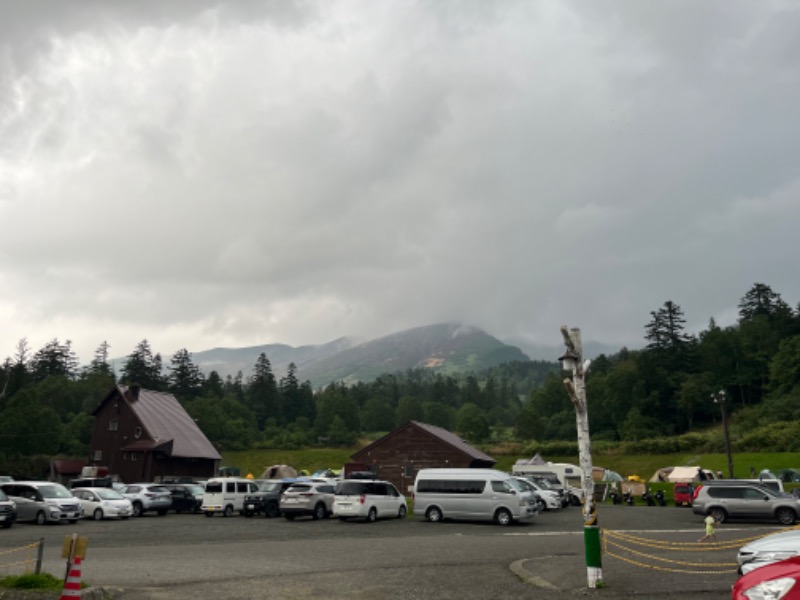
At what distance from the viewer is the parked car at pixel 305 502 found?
2952 cm

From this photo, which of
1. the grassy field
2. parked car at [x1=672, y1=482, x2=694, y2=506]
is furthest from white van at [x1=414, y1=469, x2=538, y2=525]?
the grassy field

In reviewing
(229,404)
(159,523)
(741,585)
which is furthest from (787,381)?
(741,585)

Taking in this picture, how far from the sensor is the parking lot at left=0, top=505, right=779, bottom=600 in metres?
11.9

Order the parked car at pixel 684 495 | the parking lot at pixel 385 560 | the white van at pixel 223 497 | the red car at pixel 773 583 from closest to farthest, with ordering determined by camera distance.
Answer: the red car at pixel 773 583
the parking lot at pixel 385 560
the white van at pixel 223 497
the parked car at pixel 684 495

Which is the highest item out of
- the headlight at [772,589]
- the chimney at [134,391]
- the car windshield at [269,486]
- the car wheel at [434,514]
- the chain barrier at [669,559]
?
the chimney at [134,391]

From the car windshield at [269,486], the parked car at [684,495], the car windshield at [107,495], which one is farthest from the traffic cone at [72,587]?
the parked car at [684,495]

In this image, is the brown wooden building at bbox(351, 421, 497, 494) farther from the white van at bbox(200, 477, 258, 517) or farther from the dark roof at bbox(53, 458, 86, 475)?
the dark roof at bbox(53, 458, 86, 475)

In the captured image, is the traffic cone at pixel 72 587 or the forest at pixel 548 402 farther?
the forest at pixel 548 402

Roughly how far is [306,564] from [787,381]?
106 metres

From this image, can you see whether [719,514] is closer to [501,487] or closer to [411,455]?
[501,487]

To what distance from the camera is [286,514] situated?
98.1ft

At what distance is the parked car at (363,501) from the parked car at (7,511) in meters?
12.8

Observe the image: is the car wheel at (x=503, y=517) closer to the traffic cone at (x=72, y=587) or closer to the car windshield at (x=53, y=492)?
the car windshield at (x=53, y=492)

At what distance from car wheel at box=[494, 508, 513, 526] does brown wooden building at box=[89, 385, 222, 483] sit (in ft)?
115
